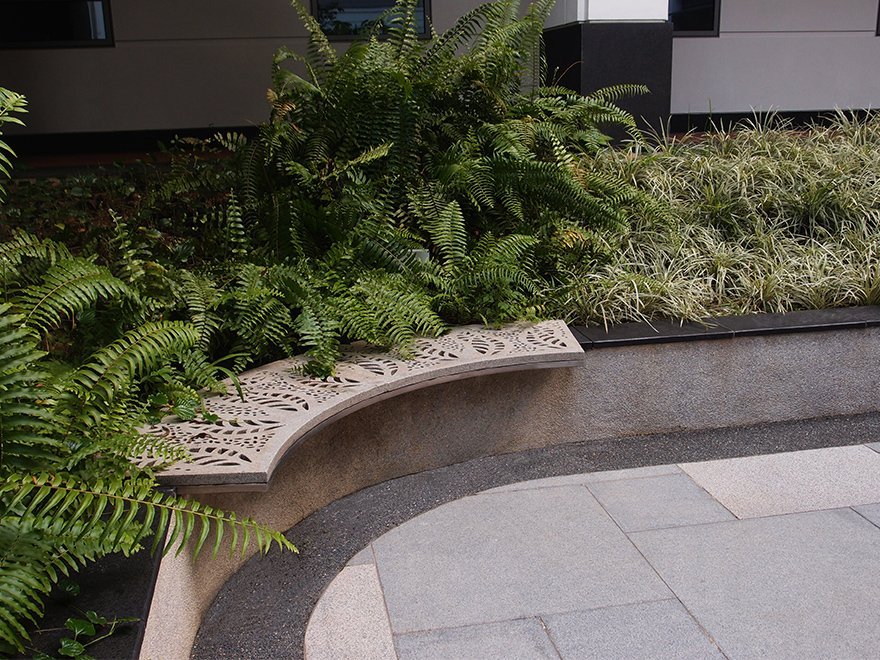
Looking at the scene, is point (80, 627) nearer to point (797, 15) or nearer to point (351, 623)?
point (351, 623)

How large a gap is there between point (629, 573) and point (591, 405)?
110cm

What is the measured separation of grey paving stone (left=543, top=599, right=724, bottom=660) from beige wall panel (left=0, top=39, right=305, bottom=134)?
7.41 m

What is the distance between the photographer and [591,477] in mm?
3293

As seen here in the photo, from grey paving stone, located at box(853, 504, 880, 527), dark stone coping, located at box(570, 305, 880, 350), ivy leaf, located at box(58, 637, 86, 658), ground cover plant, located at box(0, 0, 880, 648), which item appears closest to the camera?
ivy leaf, located at box(58, 637, 86, 658)

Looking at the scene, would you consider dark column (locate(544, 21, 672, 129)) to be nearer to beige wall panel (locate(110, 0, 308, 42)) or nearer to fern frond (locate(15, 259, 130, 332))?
beige wall panel (locate(110, 0, 308, 42))

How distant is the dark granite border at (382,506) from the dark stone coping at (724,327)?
0.45m

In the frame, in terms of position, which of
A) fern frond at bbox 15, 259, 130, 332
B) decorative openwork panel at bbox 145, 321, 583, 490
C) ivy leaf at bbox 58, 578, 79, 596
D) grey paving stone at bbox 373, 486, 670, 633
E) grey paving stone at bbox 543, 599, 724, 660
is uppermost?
fern frond at bbox 15, 259, 130, 332

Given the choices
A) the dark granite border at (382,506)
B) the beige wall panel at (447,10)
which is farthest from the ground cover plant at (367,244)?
the beige wall panel at (447,10)

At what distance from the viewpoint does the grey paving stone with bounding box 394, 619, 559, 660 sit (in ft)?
7.29

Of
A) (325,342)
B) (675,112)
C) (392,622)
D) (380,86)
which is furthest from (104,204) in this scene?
(675,112)

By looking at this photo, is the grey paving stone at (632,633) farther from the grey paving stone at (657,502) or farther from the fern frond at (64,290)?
the fern frond at (64,290)

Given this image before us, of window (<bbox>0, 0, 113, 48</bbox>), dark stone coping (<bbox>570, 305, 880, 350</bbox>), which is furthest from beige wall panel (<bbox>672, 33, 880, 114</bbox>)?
window (<bbox>0, 0, 113, 48</bbox>)

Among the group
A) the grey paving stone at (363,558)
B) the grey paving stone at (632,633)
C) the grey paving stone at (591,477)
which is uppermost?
the grey paving stone at (632,633)

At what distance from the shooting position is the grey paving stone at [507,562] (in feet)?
8.00
